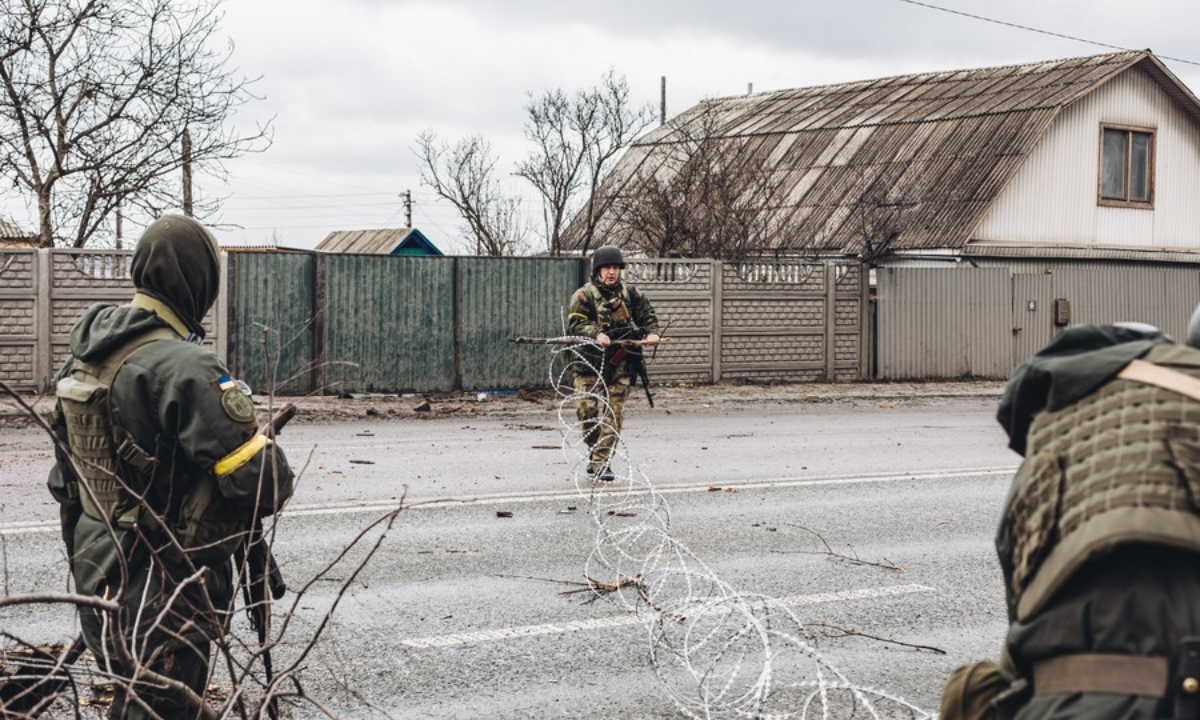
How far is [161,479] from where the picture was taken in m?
3.78

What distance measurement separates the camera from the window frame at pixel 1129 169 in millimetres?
29500

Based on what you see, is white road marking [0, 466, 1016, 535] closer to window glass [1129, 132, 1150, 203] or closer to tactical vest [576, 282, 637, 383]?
tactical vest [576, 282, 637, 383]

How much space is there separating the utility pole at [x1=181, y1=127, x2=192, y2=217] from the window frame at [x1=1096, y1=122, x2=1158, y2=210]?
18539 millimetres

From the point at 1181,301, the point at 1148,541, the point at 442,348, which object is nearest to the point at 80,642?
the point at 1148,541

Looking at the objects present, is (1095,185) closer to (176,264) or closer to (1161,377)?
(176,264)

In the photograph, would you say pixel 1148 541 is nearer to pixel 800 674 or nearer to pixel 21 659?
pixel 21 659

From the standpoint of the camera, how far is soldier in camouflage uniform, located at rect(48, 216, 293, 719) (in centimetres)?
368

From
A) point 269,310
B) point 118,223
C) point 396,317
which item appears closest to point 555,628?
point 269,310

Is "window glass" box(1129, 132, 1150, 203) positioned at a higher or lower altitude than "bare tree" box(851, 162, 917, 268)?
higher

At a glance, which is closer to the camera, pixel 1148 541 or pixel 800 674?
pixel 1148 541

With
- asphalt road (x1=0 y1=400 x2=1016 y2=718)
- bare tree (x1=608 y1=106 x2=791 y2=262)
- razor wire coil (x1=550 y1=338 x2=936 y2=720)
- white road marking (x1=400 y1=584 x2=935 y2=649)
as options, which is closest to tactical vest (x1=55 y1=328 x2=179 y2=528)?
asphalt road (x1=0 y1=400 x2=1016 y2=718)

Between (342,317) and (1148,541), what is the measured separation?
55.5ft

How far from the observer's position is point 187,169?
19859mm

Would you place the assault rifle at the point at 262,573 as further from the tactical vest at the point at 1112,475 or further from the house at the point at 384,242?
the house at the point at 384,242
